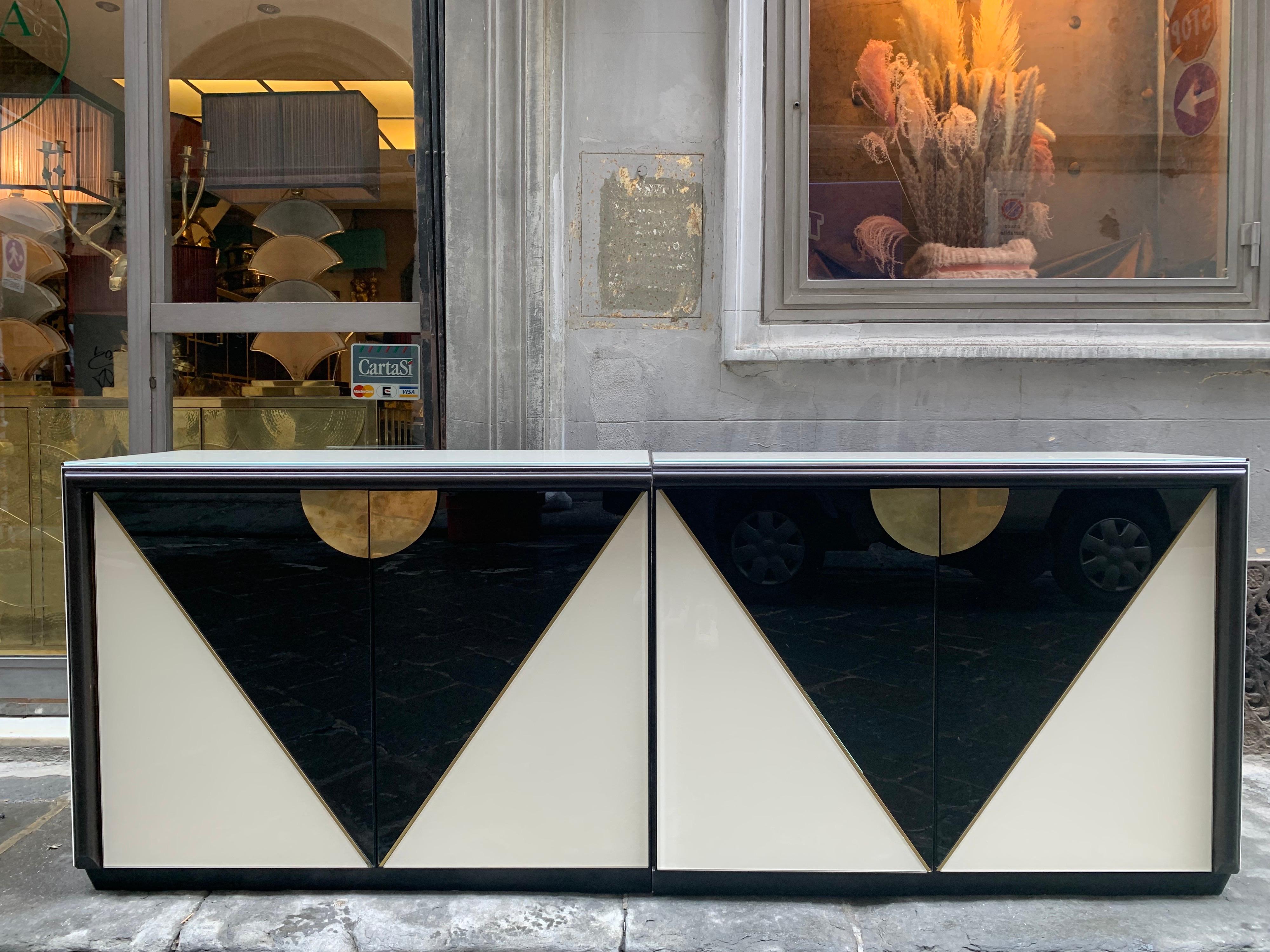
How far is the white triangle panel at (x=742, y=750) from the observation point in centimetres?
231

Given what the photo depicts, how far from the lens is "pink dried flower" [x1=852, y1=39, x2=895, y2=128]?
3697 mm

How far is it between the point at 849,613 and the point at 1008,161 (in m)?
2.68

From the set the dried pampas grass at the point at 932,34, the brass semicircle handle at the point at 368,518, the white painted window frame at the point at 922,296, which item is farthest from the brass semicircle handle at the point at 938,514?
the dried pampas grass at the point at 932,34

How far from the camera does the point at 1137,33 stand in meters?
3.69

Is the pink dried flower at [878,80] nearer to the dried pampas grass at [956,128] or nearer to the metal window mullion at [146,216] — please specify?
the dried pampas grass at [956,128]

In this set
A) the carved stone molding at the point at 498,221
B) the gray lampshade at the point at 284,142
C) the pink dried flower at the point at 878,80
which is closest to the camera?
the carved stone molding at the point at 498,221

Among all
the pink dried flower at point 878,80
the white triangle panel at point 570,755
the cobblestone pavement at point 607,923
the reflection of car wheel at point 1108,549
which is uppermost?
the pink dried flower at point 878,80

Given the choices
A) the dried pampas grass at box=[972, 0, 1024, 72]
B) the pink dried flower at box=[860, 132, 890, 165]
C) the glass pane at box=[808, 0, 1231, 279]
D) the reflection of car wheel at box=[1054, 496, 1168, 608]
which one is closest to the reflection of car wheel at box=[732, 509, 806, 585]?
the reflection of car wheel at box=[1054, 496, 1168, 608]

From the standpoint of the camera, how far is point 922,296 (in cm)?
362

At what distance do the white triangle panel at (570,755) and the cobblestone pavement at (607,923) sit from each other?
0.14 meters

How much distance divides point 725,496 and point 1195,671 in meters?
1.48

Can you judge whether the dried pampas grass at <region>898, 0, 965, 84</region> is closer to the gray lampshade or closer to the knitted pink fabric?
the knitted pink fabric

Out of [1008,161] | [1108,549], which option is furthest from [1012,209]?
[1108,549]

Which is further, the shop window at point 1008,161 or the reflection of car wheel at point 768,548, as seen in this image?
the shop window at point 1008,161
